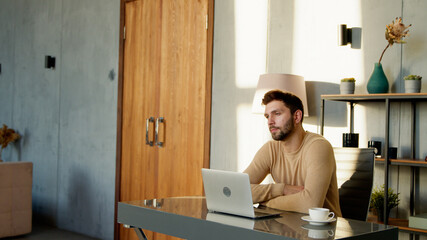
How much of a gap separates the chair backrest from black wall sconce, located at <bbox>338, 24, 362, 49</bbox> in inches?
33.6

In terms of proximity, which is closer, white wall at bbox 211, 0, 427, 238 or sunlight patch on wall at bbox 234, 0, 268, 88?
white wall at bbox 211, 0, 427, 238

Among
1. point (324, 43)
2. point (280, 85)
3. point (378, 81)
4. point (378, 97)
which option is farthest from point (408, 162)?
point (324, 43)

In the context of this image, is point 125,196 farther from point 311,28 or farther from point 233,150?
point 311,28

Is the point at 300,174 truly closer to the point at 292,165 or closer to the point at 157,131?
the point at 292,165

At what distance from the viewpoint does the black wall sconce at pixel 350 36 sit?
3.30 meters

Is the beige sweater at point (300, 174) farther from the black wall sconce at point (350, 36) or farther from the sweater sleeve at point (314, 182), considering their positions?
the black wall sconce at point (350, 36)

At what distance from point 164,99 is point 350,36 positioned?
5.99 ft

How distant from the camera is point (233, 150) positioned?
4.03m

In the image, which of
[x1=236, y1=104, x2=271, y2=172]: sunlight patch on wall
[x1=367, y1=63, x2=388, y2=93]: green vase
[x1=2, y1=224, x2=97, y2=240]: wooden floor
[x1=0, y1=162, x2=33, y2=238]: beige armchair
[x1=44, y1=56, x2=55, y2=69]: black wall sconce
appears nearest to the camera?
[x1=367, y1=63, x2=388, y2=93]: green vase

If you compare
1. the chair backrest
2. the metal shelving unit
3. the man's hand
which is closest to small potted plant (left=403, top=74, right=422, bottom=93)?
the metal shelving unit

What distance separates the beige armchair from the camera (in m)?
4.89

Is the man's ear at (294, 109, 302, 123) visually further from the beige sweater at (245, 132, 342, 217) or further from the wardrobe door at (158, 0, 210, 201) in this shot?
the wardrobe door at (158, 0, 210, 201)

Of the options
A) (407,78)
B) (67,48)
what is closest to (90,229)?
(67,48)

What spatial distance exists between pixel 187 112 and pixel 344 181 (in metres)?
1.88
